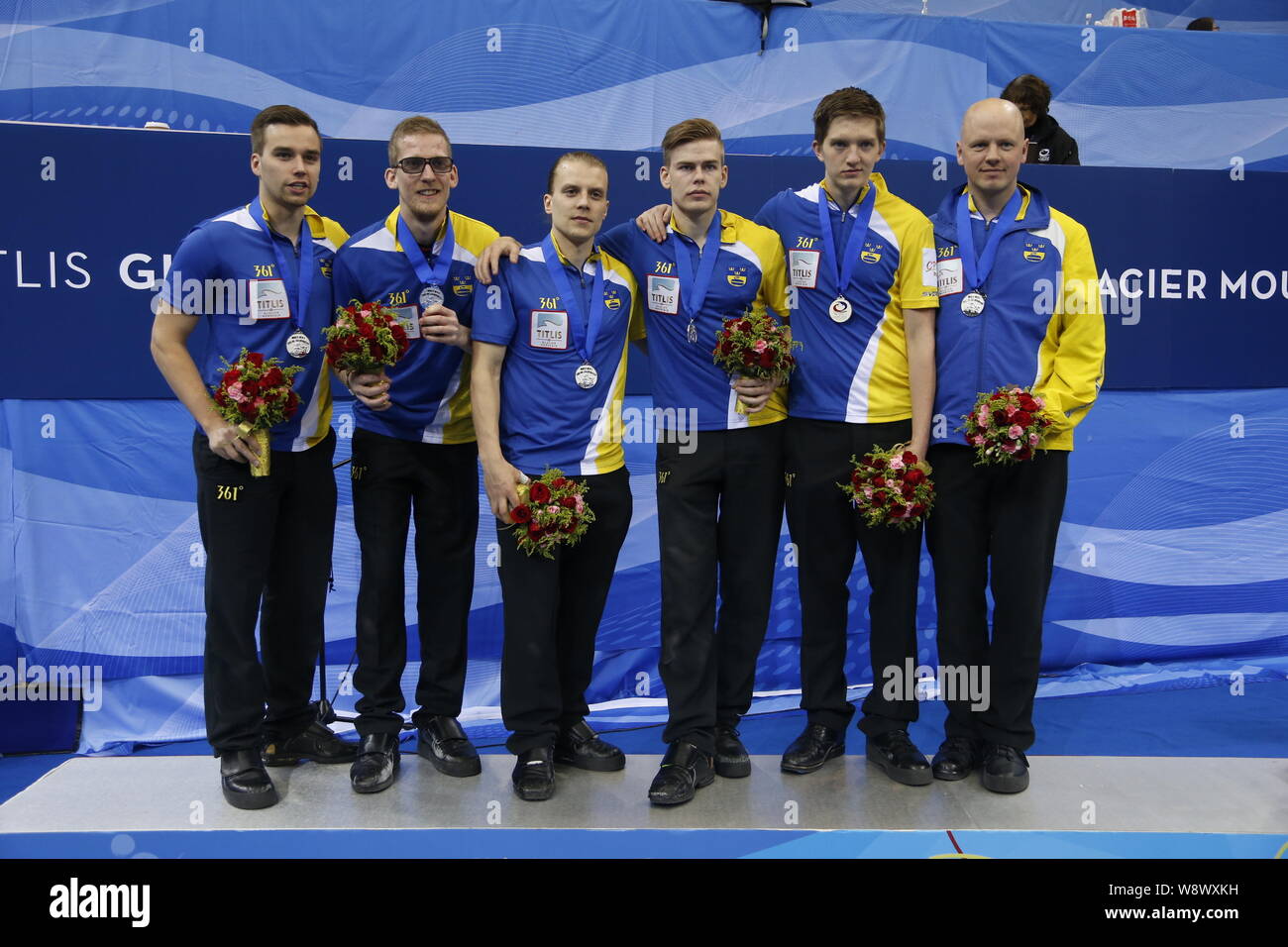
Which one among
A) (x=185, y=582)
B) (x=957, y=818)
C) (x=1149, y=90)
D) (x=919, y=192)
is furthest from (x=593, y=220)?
(x=1149, y=90)

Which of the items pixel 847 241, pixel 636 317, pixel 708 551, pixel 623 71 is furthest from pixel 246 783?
pixel 623 71

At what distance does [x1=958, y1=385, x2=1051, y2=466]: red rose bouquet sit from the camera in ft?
10.7

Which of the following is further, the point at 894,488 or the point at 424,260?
the point at 424,260

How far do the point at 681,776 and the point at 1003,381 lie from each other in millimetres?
1633

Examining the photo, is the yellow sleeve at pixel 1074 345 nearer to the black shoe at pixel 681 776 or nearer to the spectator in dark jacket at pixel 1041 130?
the black shoe at pixel 681 776

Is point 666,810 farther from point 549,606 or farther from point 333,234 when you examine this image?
point 333,234

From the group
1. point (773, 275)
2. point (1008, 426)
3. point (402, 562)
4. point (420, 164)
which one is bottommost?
point (402, 562)

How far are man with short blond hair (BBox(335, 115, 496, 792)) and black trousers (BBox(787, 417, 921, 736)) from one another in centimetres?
114

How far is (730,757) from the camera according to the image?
3762 millimetres

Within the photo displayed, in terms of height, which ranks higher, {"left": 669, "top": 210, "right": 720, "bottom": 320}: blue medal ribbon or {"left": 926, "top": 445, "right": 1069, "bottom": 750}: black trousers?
{"left": 669, "top": 210, "right": 720, "bottom": 320}: blue medal ribbon

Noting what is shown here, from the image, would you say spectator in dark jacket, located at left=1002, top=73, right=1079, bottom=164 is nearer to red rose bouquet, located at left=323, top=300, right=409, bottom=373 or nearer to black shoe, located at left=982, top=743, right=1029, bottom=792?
black shoe, located at left=982, top=743, right=1029, bottom=792

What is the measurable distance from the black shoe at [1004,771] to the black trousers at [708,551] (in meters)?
0.86

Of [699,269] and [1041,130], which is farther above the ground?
[1041,130]

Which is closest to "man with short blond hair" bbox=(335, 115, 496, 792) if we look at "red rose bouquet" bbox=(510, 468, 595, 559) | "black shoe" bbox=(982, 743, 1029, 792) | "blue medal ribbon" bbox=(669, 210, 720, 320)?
"red rose bouquet" bbox=(510, 468, 595, 559)
